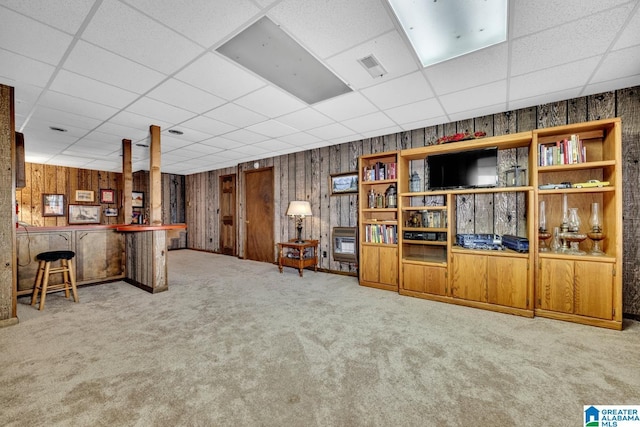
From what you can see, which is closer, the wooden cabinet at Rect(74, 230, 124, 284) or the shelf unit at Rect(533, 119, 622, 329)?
the shelf unit at Rect(533, 119, 622, 329)

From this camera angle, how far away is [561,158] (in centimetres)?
289

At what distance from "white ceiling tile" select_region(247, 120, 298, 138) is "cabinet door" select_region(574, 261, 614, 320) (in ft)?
13.1

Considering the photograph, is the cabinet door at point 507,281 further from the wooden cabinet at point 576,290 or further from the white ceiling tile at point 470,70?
the white ceiling tile at point 470,70

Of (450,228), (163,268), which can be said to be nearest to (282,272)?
(163,268)

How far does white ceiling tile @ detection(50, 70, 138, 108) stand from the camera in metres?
2.54

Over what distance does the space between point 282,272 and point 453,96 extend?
4.01 meters

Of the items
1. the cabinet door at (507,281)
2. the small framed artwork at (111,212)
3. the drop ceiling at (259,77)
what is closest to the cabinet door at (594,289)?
the cabinet door at (507,281)

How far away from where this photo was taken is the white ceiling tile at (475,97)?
9.10ft

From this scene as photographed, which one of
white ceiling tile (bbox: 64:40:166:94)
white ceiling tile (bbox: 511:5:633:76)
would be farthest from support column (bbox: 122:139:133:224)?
white ceiling tile (bbox: 511:5:633:76)

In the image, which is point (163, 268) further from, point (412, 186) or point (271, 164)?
point (412, 186)

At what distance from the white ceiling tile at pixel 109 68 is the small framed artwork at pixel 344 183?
3206mm

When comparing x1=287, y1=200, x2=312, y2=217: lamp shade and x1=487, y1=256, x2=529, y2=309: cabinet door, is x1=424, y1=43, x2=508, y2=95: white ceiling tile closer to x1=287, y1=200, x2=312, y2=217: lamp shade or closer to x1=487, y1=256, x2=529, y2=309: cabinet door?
x1=487, y1=256, x2=529, y2=309: cabinet door

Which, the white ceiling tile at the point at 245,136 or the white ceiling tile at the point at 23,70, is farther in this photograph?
the white ceiling tile at the point at 245,136

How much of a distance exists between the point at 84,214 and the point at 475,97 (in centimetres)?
965
